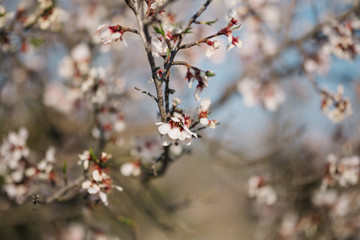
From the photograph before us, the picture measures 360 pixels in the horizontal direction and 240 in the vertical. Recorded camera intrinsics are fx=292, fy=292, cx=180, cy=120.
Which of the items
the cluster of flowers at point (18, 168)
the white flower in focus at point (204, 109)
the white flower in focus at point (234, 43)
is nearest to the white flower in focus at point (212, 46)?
the white flower in focus at point (234, 43)

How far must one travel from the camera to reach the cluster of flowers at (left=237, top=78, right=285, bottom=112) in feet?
10.1

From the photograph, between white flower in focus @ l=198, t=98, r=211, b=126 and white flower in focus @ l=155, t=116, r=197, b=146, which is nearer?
white flower in focus @ l=155, t=116, r=197, b=146

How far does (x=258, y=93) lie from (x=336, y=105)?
1.18 m

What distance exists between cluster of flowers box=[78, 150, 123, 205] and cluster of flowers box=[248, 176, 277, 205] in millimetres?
1432

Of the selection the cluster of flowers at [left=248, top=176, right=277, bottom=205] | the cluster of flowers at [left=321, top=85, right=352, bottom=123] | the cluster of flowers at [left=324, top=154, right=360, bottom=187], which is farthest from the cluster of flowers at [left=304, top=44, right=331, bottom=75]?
the cluster of flowers at [left=248, top=176, right=277, bottom=205]

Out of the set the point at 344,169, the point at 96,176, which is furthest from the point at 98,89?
the point at 344,169

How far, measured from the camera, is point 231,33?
3.64ft

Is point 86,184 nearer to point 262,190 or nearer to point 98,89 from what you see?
point 98,89

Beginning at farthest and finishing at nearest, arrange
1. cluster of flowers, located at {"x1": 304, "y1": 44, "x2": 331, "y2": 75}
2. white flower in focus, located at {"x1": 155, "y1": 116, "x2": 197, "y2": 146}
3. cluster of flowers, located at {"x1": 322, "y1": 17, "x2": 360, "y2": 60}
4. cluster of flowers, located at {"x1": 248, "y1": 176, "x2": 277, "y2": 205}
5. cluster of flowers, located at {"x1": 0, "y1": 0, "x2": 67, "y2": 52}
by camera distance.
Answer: cluster of flowers, located at {"x1": 304, "y1": 44, "x2": 331, "y2": 75} < cluster of flowers, located at {"x1": 248, "y1": 176, "x2": 277, "y2": 205} < cluster of flowers, located at {"x1": 322, "y1": 17, "x2": 360, "y2": 60} < cluster of flowers, located at {"x1": 0, "y1": 0, "x2": 67, "y2": 52} < white flower in focus, located at {"x1": 155, "y1": 116, "x2": 197, "y2": 146}

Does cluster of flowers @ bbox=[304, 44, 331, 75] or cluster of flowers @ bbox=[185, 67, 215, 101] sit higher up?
cluster of flowers @ bbox=[304, 44, 331, 75]

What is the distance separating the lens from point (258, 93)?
308 cm

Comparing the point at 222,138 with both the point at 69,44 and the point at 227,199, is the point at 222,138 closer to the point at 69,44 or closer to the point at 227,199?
the point at 69,44

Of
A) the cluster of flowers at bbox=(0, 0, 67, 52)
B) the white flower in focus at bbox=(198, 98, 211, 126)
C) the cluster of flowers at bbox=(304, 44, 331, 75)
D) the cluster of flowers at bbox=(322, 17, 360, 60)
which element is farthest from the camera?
the cluster of flowers at bbox=(304, 44, 331, 75)

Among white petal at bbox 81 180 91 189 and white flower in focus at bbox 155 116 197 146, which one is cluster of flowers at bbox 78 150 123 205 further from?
white flower in focus at bbox 155 116 197 146
